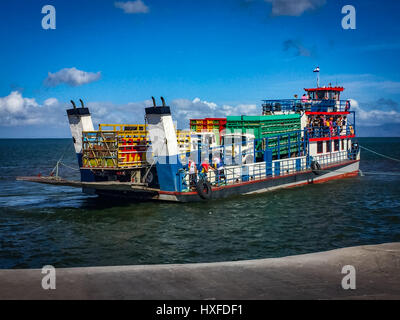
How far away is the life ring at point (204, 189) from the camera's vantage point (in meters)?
20.7

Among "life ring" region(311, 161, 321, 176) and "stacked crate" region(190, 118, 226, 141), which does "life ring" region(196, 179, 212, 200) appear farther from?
"life ring" region(311, 161, 321, 176)

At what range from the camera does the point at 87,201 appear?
23.2 meters

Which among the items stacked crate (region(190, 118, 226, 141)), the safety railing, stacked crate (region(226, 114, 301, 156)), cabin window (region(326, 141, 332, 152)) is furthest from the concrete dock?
cabin window (region(326, 141, 332, 152))

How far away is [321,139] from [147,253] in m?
21.3

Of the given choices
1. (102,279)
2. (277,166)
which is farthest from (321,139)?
(102,279)

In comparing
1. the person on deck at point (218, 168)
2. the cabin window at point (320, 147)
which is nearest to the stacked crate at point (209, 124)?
the person on deck at point (218, 168)

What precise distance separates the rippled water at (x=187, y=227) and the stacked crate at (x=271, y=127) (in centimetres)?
393

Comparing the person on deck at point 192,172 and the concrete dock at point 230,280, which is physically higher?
the person on deck at point 192,172

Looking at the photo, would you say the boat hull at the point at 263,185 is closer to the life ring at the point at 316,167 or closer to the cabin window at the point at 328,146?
the life ring at the point at 316,167

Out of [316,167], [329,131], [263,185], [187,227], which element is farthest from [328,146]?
[187,227]

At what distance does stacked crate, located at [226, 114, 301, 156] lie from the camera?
26.4m

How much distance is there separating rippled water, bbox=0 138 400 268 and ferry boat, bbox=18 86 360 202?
3.62ft
